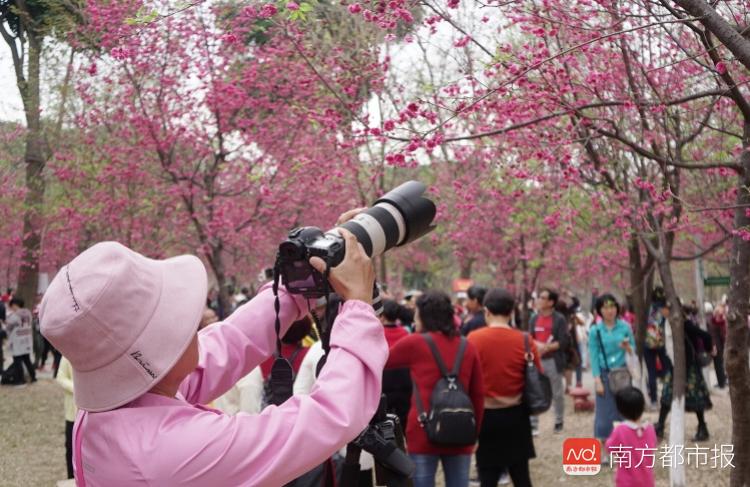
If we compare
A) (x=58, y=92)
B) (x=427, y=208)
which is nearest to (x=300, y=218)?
(x=58, y=92)

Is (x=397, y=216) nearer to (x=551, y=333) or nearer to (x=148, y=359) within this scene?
(x=148, y=359)

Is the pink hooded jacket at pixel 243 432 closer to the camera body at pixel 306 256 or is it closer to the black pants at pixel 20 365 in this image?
the camera body at pixel 306 256

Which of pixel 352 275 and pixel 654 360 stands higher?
pixel 352 275

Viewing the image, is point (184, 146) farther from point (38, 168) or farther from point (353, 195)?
point (353, 195)

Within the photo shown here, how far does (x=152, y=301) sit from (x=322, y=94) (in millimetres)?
8419

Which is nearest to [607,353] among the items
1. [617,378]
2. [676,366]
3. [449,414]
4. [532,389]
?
[617,378]

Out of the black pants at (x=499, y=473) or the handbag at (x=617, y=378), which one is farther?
the handbag at (x=617, y=378)

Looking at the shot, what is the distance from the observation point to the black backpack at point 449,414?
504 cm

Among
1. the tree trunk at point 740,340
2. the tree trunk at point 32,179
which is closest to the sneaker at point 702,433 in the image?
the tree trunk at point 740,340

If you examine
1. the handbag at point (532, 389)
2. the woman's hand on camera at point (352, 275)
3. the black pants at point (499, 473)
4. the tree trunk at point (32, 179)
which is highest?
the tree trunk at point (32, 179)

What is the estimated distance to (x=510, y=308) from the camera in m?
6.13

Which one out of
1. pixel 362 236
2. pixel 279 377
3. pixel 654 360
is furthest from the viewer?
pixel 654 360

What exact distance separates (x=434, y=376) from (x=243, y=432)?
358cm

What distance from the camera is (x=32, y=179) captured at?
12.9 m
